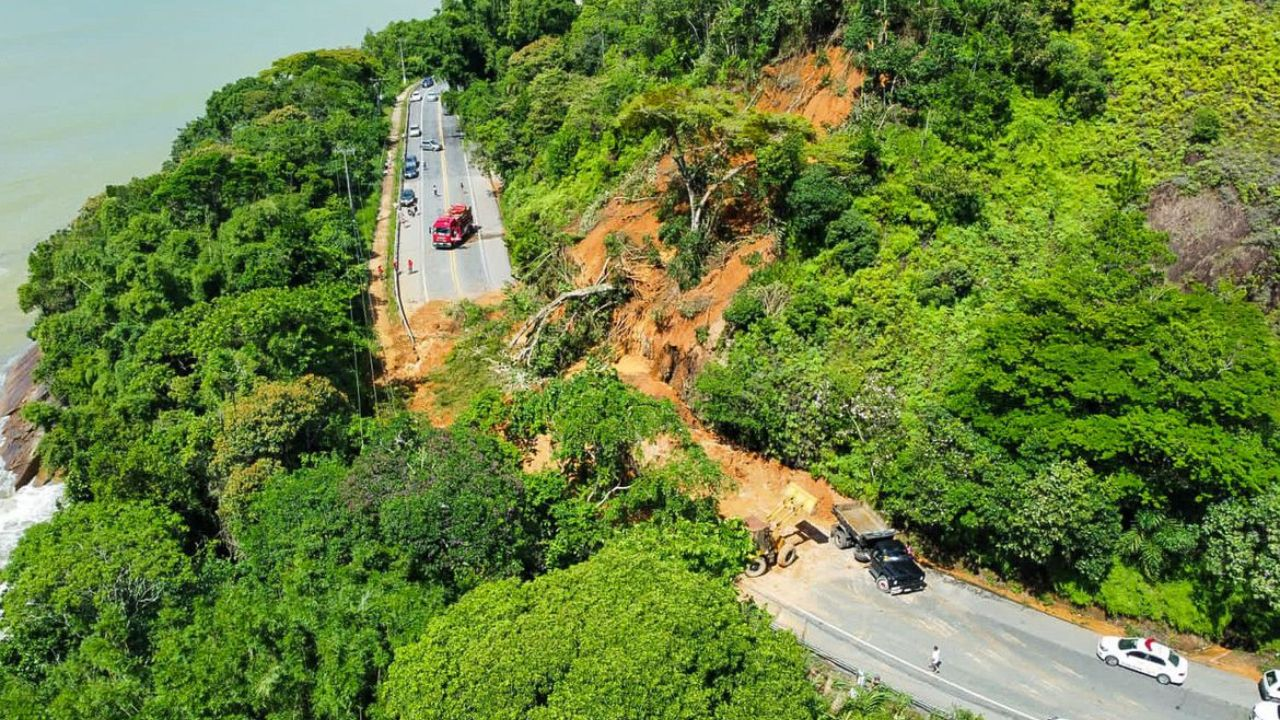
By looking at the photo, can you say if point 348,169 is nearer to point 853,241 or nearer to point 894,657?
point 853,241

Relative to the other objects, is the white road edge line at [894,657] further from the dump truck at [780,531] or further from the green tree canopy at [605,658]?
the green tree canopy at [605,658]

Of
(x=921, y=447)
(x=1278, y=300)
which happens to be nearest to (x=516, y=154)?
(x=921, y=447)

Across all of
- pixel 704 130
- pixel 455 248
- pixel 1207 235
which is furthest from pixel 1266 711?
pixel 455 248

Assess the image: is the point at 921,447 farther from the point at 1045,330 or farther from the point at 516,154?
the point at 516,154

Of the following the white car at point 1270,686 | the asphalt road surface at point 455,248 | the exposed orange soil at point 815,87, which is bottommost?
the white car at point 1270,686

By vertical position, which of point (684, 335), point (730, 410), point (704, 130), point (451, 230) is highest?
point (704, 130)

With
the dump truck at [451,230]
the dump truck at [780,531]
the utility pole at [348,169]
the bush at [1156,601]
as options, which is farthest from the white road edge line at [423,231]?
the bush at [1156,601]
